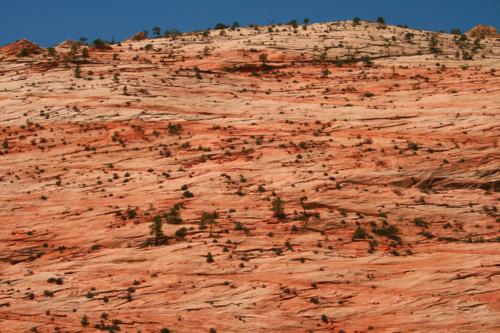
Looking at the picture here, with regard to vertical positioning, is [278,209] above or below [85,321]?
above

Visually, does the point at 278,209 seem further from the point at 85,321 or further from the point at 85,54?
the point at 85,54

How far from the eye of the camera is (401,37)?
2117 inches

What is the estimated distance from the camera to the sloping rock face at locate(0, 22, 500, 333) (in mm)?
25875

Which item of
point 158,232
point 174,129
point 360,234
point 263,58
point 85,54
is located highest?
point 85,54

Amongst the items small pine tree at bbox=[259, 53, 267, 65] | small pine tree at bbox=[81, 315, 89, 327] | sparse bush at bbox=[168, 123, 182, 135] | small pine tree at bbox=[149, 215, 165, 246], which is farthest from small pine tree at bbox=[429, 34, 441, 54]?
small pine tree at bbox=[81, 315, 89, 327]

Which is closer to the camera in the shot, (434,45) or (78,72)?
(78,72)

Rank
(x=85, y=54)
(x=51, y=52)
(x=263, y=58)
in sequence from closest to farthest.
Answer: (x=263, y=58)
(x=85, y=54)
(x=51, y=52)

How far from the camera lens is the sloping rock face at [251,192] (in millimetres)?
25875

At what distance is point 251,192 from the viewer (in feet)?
107

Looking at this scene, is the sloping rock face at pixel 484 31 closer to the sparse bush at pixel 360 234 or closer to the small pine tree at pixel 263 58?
the small pine tree at pixel 263 58

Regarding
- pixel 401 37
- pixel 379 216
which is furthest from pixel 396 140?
pixel 401 37

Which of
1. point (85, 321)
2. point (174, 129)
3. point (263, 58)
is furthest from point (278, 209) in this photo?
point (263, 58)

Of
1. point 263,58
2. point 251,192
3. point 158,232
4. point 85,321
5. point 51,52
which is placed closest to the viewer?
point 85,321

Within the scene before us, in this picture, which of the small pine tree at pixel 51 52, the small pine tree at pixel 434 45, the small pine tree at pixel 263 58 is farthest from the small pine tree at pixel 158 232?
the small pine tree at pixel 434 45
